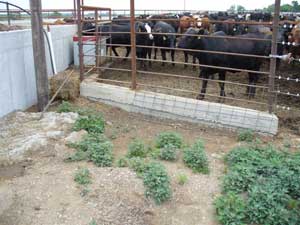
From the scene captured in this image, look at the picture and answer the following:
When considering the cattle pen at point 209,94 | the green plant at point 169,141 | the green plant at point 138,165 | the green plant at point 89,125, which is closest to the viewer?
the green plant at point 138,165

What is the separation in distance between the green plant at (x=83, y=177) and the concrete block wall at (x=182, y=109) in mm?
2464

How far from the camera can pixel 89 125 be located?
5270 mm

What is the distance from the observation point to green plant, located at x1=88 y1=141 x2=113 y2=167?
13.9 ft

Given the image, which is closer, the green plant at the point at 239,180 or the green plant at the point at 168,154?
the green plant at the point at 239,180

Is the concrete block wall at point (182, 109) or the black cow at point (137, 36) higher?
the black cow at point (137, 36)

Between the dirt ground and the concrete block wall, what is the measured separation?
1023mm

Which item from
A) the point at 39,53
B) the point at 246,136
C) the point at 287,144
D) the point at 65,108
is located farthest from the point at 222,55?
the point at 39,53

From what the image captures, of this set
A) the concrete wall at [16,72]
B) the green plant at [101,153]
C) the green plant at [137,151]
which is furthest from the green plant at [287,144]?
the concrete wall at [16,72]

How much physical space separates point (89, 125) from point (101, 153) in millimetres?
997

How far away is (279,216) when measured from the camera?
10.6ft

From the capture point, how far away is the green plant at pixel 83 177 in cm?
380

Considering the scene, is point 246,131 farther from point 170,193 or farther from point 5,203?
point 5,203

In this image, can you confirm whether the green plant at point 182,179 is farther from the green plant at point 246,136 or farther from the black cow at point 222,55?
the black cow at point 222,55

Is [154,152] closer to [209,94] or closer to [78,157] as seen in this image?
[78,157]
